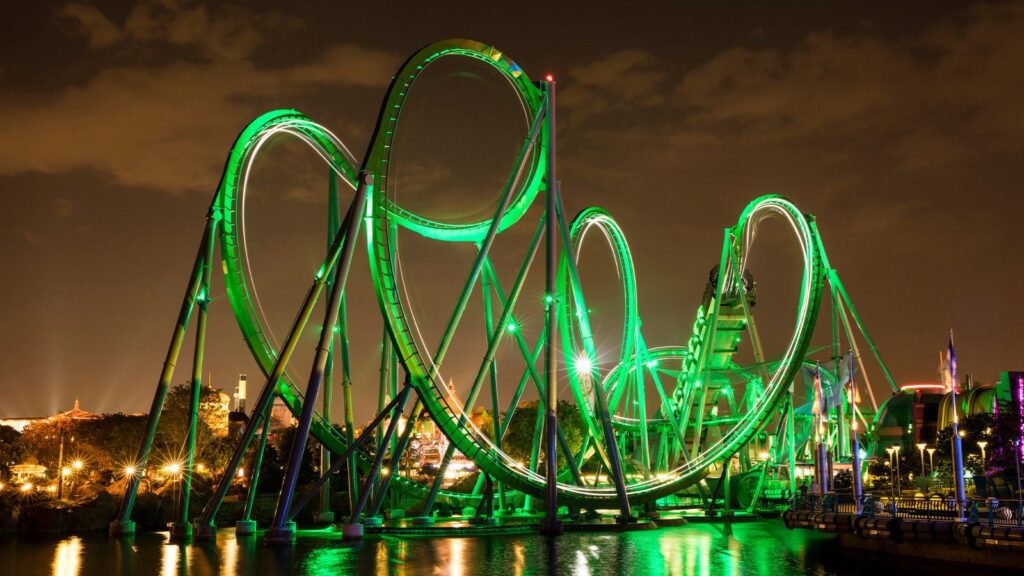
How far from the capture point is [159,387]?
109 feet

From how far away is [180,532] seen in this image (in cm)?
3206

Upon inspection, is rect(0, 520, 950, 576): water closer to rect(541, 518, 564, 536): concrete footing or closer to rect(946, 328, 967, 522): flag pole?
rect(541, 518, 564, 536): concrete footing

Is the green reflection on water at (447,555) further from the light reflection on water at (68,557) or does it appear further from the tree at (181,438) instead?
the tree at (181,438)

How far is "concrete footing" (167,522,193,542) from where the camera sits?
105ft

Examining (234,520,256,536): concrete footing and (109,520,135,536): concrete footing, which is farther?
(109,520,135,536): concrete footing

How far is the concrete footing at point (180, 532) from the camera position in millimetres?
31886

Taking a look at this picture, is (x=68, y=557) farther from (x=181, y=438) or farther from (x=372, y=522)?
(x=181, y=438)

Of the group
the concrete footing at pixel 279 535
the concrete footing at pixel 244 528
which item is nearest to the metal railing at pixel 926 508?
the concrete footing at pixel 279 535

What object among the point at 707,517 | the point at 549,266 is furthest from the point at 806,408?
the point at 549,266

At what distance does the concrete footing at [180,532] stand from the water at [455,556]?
0.50m

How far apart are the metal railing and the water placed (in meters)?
1.44

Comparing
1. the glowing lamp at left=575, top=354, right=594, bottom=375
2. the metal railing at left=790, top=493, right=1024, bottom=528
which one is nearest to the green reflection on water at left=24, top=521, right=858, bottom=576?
the metal railing at left=790, top=493, right=1024, bottom=528

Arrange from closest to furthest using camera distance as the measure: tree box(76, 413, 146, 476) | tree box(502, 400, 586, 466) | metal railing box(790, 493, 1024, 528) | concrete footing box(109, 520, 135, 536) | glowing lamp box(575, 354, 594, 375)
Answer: metal railing box(790, 493, 1024, 528)
concrete footing box(109, 520, 135, 536)
glowing lamp box(575, 354, 594, 375)
tree box(76, 413, 146, 476)
tree box(502, 400, 586, 466)

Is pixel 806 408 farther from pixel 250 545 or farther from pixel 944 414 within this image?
pixel 250 545
